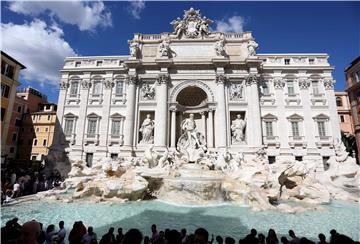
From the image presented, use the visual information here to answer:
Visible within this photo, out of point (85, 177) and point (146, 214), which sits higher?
point (85, 177)

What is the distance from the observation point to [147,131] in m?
21.1

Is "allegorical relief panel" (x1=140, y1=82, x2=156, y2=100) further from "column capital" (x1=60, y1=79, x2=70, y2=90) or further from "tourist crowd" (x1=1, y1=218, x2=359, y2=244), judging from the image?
"tourist crowd" (x1=1, y1=218, x2=359, y2=244)

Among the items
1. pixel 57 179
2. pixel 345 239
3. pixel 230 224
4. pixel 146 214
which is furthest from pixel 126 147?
pixel 345 239

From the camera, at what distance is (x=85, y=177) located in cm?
1647

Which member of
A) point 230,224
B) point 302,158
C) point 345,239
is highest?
point 302,158

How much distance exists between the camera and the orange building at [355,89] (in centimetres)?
2428

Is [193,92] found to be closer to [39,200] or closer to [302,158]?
[302,158]

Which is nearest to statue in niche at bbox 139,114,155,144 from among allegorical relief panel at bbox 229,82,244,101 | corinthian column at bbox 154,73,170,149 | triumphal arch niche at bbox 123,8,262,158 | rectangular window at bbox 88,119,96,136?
triumphal arch niche at bbox 123,8,262,158

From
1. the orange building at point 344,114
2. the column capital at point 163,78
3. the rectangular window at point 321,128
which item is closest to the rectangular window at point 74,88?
the column capital at point 163,78

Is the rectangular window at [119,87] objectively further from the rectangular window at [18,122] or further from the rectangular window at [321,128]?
the rectangular window at [321,128]

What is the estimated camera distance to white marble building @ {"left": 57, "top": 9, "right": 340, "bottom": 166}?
20.8m

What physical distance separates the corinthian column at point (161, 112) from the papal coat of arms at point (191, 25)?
5.59m

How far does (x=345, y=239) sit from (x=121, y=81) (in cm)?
2302

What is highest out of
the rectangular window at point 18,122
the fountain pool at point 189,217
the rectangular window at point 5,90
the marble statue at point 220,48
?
the marble statue at point 220,48
